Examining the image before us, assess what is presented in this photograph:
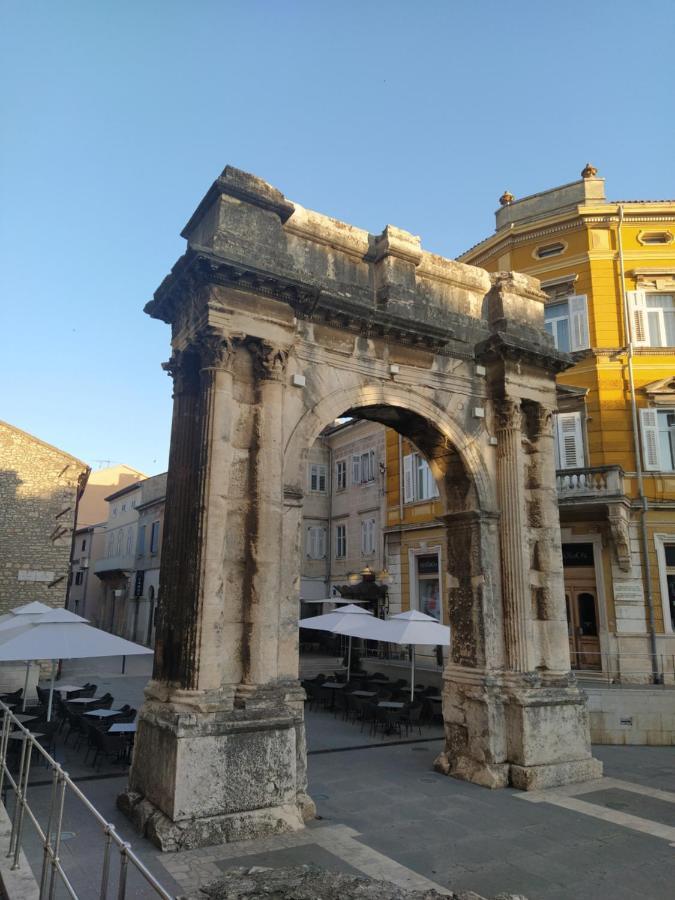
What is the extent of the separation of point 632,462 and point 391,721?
9.86 metres

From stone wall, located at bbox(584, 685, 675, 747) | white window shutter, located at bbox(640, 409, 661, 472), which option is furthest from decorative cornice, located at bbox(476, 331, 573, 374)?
white window shutter, located at bbox(640, 409, 661, 472)

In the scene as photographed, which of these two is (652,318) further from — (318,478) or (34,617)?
(34,617)

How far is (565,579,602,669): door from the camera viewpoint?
57.0 ft

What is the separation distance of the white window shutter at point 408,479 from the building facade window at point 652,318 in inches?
330

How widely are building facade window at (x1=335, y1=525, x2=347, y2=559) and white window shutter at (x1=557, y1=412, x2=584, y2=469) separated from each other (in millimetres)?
13559

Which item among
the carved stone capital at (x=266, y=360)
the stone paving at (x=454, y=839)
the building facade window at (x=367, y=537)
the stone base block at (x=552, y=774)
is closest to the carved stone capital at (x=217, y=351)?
the carved stone capital at (x=266, y=360)

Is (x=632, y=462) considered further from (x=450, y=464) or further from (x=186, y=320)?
(x=186, y=320)

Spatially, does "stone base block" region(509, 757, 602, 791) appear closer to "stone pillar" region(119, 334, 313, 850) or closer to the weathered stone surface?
"stone pillar" region(119, 334, 313, 850)

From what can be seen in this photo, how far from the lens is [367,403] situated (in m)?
9.49

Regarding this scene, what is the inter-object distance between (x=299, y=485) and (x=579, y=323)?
13.5 meters

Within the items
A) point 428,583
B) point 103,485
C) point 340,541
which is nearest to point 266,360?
point 428,583

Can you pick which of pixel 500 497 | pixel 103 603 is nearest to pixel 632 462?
pixel 500 497

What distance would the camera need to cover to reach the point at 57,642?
10281 millimetres

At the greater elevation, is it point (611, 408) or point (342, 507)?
point (611, 408)
